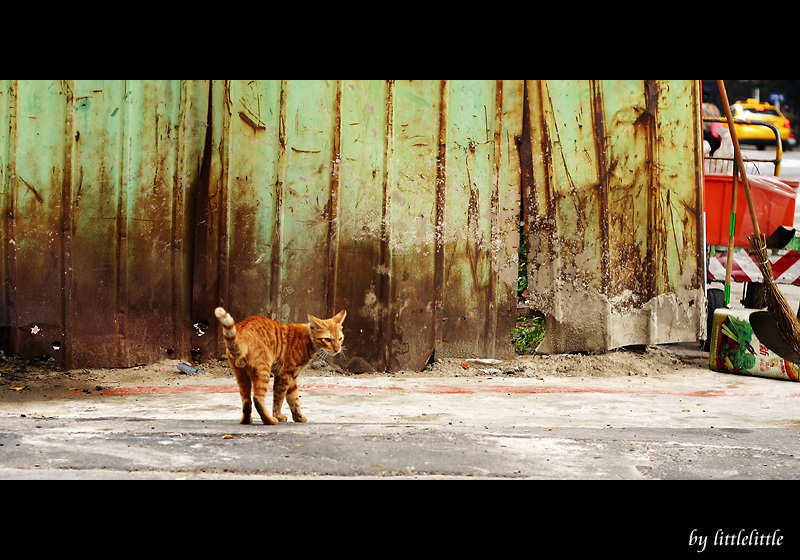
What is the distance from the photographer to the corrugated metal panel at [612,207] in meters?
8.12

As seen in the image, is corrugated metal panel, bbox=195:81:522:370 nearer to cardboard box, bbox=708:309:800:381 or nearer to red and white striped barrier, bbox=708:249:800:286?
cardboard box, bbox=708:309:800:381

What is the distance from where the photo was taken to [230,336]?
5488 millimetres

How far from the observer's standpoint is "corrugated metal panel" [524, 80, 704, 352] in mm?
8125

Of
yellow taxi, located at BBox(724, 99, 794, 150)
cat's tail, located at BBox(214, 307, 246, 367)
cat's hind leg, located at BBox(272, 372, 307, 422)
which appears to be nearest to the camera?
cat's tail, located at BBox(214, 307, 246, 367)

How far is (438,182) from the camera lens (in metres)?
7.93

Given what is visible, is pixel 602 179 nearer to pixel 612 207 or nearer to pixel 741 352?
pixel 612 207

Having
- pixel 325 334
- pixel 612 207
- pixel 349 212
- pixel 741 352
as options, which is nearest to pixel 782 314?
pixel 741 352

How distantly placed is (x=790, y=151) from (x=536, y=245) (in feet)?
78.4

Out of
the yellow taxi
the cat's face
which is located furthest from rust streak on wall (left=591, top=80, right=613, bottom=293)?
the yellow taxi

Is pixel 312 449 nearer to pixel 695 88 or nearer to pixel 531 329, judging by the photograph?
pixel 531 329

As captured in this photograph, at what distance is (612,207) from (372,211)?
2.14 meters

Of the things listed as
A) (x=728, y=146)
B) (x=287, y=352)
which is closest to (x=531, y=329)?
(x=287, y=352)

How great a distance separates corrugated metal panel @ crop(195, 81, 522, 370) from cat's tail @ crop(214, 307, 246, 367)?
206 centimetres

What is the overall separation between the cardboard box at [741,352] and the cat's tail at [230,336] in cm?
460
